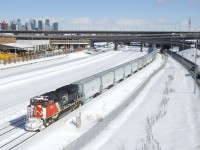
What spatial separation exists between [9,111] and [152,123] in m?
11.9

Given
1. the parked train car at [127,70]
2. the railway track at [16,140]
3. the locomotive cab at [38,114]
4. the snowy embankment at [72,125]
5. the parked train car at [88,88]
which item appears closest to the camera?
the railway track at [16,140]

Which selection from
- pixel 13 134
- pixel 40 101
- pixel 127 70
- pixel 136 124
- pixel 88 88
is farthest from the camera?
pixel 127 70

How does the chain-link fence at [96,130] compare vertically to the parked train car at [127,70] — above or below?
below

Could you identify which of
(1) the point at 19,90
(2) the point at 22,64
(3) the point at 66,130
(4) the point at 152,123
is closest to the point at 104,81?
(1) the point at 19,90

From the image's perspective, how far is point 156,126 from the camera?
25766mm

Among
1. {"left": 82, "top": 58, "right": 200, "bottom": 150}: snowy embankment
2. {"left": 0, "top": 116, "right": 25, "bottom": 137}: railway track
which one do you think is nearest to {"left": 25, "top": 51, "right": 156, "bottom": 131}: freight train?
{"left": 0, "top": 116, "right": 25, "bottom": 137}: railway track

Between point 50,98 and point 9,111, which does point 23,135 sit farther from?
point 9,111

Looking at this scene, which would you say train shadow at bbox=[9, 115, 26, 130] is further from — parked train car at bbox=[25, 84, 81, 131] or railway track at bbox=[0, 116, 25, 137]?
parked train car at bbox=[25, 84, 81, 131]

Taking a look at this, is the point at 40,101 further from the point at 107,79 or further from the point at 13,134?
the point at 107,79

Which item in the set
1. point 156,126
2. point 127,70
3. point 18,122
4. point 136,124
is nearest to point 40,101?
point 18,122

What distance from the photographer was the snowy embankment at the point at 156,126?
21359 millimetres

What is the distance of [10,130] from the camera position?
78.5 feet

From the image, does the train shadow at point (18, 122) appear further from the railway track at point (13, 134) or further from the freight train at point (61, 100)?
the freight train at point (61, 100)

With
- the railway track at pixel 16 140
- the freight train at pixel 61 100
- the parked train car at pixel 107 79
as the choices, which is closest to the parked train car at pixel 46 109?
the freight train at pixel 61 100
